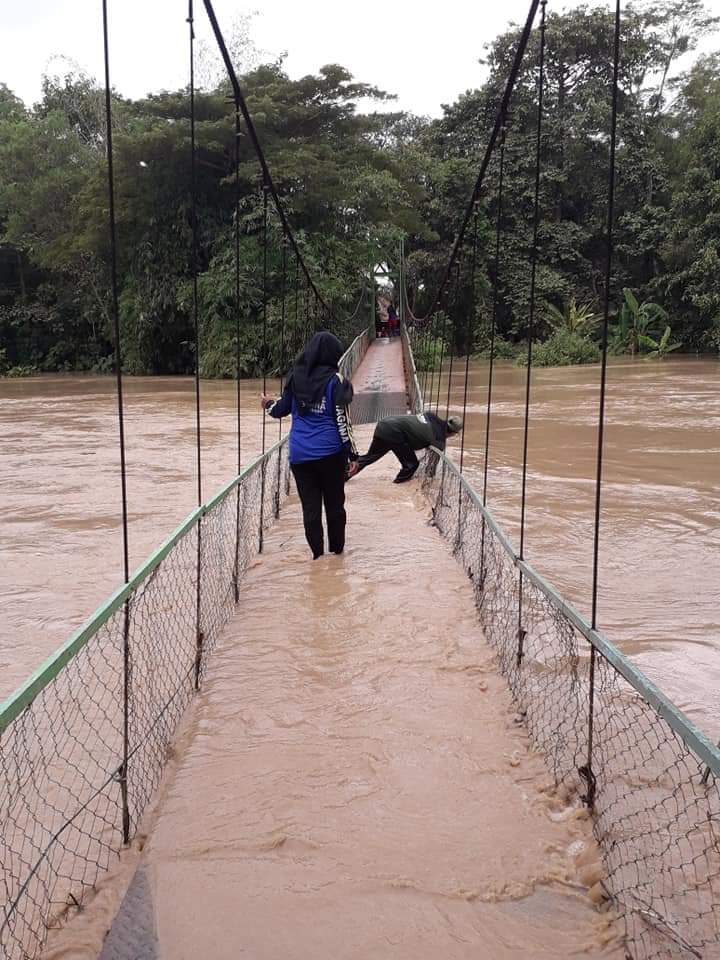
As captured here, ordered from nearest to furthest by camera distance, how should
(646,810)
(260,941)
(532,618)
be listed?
(260,941)
(646,810)
(532,618)

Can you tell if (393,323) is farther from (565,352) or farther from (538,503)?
(538,503)

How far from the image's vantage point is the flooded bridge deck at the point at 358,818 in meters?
1.49

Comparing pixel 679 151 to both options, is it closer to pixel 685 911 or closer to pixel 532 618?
pixel 532 618

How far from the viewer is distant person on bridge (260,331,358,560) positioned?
3701 mm

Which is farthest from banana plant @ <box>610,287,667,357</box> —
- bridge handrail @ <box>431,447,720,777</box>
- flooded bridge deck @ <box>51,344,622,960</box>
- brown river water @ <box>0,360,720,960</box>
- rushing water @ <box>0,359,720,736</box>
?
bridge handrail @ <box>431,447,720,777</box>

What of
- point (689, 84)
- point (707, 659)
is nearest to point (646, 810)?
point (707, 659)

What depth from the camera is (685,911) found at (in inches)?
59.6

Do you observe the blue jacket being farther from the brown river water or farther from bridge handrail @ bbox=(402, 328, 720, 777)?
bridge handrail @ bbox=(402, 328, 720, 777)

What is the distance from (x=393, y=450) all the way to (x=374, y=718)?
410 cm

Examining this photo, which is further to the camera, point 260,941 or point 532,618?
A: point 532,618

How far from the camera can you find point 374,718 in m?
2.37

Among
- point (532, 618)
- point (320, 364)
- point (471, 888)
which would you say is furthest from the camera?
point (320, 364)

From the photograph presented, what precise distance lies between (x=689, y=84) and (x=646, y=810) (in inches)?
958

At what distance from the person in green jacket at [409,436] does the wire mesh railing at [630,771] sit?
2801mm
